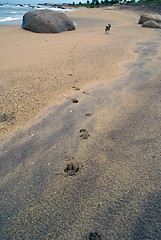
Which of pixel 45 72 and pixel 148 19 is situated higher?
pixel 148 19

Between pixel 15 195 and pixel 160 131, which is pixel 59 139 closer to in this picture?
pixel 15 195

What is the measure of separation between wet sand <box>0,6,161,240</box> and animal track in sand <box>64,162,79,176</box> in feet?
0.04

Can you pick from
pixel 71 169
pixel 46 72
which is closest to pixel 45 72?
pixel 46 72

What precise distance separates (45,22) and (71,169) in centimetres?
993

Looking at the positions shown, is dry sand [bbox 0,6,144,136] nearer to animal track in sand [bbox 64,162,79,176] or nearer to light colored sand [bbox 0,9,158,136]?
light colored sand [bbox 0,9,158,136]

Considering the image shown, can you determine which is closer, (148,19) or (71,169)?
(71,169)

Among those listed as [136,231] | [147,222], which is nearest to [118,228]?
[136,231]

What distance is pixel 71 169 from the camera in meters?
1.89

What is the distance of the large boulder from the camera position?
930 cm

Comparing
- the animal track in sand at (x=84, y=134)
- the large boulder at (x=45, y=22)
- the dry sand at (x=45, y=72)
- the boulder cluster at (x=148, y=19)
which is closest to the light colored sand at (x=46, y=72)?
the dry sand at (x=45, y=72)

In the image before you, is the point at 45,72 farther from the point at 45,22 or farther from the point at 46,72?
the point at 45,22

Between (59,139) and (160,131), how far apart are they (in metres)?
1.50

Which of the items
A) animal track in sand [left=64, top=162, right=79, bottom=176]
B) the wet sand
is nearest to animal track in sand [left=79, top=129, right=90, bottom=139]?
the wet sand

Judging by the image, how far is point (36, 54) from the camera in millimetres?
5309
